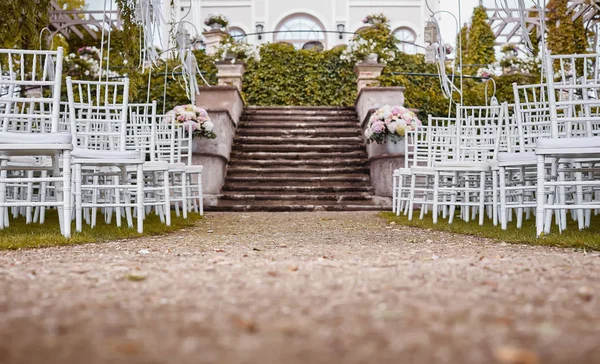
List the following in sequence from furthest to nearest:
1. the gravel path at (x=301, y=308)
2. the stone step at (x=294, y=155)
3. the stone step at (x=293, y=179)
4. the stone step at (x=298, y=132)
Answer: the stone step at (x=298, y=132)
the stone step at (x=294, y=155)
the stone step at (x=293, y=179)
the gravel path at (x=301, y=308)

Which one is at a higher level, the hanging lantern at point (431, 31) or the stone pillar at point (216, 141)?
the hanging lantern at point (431, 31)

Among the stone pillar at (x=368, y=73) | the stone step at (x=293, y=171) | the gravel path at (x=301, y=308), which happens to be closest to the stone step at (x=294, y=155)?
the stone step at (x=293, y=171)

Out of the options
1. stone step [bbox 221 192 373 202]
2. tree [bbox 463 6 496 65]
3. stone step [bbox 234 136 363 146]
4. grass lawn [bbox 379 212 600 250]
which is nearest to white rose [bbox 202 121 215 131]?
stone step [bbox 221 192 373 202]

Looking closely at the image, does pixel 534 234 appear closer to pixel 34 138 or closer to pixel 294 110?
pixel 34 138

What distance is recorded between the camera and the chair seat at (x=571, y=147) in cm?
390

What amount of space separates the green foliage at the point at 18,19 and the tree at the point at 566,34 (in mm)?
11008

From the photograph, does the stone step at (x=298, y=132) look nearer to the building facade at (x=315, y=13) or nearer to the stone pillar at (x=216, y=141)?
the stone pillar at (x=216, y=141)

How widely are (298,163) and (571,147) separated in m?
6.67

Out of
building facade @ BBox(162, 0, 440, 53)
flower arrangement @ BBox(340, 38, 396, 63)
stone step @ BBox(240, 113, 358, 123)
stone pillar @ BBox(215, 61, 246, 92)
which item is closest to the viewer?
stone step @ BBox(240, 113, 358, 123)

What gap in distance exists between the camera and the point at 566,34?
47.9 ft

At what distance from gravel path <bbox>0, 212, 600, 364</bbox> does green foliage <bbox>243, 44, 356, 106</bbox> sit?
1118 cm

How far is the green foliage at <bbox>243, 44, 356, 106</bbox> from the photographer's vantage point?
47.1ft

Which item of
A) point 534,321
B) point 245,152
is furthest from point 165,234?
point 245,152

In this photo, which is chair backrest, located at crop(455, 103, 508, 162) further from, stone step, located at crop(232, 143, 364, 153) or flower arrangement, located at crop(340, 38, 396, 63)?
flower arrangement, located at crop(340, 38, 396, 63)
